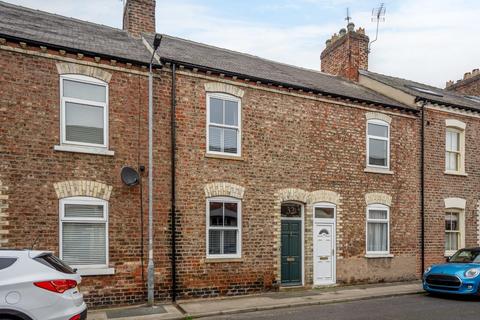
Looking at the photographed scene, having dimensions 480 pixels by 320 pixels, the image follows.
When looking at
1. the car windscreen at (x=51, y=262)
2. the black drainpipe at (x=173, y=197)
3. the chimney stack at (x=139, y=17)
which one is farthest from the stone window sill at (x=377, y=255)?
the car windscreen at (x=51, y=262)

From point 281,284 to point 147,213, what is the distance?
4891mm

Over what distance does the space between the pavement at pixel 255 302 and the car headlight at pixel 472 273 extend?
79.2 inches

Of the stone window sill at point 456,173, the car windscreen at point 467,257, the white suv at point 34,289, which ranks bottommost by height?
the car windscreen at point 467,257

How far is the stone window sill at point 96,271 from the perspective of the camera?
36.2 ft

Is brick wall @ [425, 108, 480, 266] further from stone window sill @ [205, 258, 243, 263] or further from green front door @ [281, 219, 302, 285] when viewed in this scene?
stone window sill @ [205, 258, 243, 263]

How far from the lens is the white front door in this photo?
1482 centimetres

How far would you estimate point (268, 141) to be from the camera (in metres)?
14.1

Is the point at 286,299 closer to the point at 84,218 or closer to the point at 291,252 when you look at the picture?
the point at 291,252

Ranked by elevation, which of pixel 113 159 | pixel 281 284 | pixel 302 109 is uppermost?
pixel 302 109

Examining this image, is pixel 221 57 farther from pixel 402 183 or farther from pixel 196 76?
pixel 402 183

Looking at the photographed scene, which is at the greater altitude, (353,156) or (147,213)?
(353,156)

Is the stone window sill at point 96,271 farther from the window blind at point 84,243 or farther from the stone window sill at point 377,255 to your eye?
the stone window sill at point 377,255

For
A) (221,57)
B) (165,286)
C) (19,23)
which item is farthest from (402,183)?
(19,23)

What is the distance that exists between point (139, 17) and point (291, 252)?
946 centimetres
